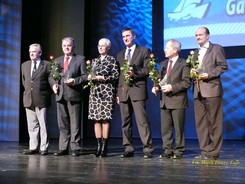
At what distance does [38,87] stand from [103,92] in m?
0.89

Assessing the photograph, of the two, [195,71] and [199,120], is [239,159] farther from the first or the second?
[195,71]

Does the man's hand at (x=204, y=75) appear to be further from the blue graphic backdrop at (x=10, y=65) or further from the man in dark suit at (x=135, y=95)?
the blue graphic backdrop at (x=10, y=65)

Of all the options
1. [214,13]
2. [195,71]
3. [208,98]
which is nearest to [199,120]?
[208,98]

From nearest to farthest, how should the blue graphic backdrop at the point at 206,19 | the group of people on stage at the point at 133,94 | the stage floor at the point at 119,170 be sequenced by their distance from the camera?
the stage floor at the point at 119,170 < the group of people on stage at the point at 133,94 < the blue graphic backdrop at the point at 206,19

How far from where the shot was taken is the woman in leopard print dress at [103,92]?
190 inches

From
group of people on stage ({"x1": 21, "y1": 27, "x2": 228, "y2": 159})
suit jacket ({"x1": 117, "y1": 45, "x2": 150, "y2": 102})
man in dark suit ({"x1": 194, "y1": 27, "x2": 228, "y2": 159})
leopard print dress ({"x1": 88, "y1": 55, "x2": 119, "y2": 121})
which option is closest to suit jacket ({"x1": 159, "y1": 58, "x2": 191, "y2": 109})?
group of people on stage ({"x1": 21, "y1": 27, "x2": 228, "y2": 159})

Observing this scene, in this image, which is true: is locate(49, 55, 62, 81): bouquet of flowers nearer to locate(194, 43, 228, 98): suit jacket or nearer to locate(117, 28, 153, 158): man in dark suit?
locate(117, 28, 153, 158): man in dark suit

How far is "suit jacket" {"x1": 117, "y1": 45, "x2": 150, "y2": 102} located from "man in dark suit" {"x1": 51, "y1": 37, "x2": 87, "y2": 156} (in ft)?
1.53

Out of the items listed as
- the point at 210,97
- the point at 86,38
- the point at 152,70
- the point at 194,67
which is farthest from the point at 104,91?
the point at 86,38

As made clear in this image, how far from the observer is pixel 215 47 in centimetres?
455

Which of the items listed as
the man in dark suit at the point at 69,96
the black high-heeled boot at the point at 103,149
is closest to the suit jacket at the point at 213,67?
the black high-heeled boot at the point at 103,149

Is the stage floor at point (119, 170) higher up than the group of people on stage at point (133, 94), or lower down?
lower down

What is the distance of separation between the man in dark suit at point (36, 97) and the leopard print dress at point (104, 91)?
0.69m

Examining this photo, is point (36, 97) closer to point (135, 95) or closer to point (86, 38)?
point (135, 95)
